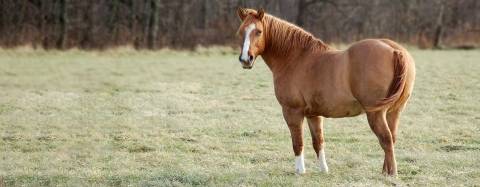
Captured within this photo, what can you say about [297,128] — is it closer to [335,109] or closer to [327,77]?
[335,109]

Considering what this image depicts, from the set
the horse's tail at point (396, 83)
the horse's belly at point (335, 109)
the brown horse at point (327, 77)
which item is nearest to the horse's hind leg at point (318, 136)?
the brown horse at point (327, 77)

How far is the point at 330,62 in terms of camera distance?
6.36 metres

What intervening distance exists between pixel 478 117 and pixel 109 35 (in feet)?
68.2

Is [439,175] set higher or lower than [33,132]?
higher

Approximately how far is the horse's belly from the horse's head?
78 centimetres

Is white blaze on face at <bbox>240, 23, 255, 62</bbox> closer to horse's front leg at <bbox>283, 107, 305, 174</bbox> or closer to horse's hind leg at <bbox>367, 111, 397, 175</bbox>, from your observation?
horse's front leg at <bbox>283, 107, 305, 174</bbox>

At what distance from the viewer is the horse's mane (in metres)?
6.74

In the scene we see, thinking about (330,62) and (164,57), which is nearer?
(330,62)

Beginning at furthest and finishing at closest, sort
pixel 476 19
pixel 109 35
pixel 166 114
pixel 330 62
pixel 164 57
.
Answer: pixel 476 19
pixel 109 35
pixel 164 57
pixel 166 114
pixel 330 62

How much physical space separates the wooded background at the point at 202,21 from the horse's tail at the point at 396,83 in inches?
878

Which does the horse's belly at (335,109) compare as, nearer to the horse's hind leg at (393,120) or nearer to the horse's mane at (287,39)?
the horse's hind leg at (393,120)

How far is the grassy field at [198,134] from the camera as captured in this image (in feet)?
22.3

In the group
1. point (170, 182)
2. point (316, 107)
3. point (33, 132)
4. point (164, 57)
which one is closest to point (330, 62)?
point (316, 107)

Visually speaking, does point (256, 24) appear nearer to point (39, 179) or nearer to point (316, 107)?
point (316, 107)
